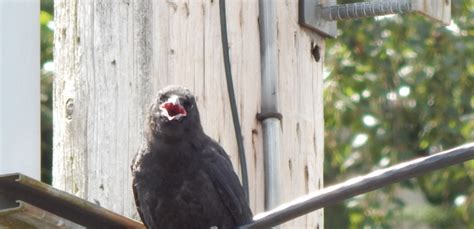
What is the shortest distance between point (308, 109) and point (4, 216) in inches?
48.3

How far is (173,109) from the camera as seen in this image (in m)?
3.87

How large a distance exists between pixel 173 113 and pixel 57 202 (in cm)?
73

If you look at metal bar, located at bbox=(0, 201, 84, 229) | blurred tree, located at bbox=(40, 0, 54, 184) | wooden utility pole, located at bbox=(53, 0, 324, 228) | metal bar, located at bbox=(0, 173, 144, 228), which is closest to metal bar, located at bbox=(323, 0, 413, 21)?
wooden utility pole, located at bbox=(53, 0, 324, 228)

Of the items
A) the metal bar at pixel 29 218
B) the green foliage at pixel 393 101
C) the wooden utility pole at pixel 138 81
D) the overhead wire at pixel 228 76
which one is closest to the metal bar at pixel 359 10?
the wooden utility pole at pixel 138 81

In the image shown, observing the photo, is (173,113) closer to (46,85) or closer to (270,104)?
(270,104)

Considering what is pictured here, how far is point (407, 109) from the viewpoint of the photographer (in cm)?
974

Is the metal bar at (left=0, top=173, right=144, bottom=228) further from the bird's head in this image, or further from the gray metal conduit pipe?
the gray metal conduit pipe

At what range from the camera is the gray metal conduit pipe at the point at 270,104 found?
3.89 meters

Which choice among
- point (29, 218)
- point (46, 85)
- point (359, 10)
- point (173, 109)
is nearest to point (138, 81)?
point (173, 109)

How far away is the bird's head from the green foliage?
5283 millimetres

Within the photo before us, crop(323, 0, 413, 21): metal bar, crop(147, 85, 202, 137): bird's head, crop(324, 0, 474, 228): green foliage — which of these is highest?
crop(323, 0, 413, 21): metal bar

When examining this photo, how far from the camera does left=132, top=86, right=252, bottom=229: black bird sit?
3.91 m

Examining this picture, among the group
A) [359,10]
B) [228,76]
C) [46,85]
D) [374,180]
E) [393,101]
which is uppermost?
[359,10]

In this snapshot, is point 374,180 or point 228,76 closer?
point 374,180
